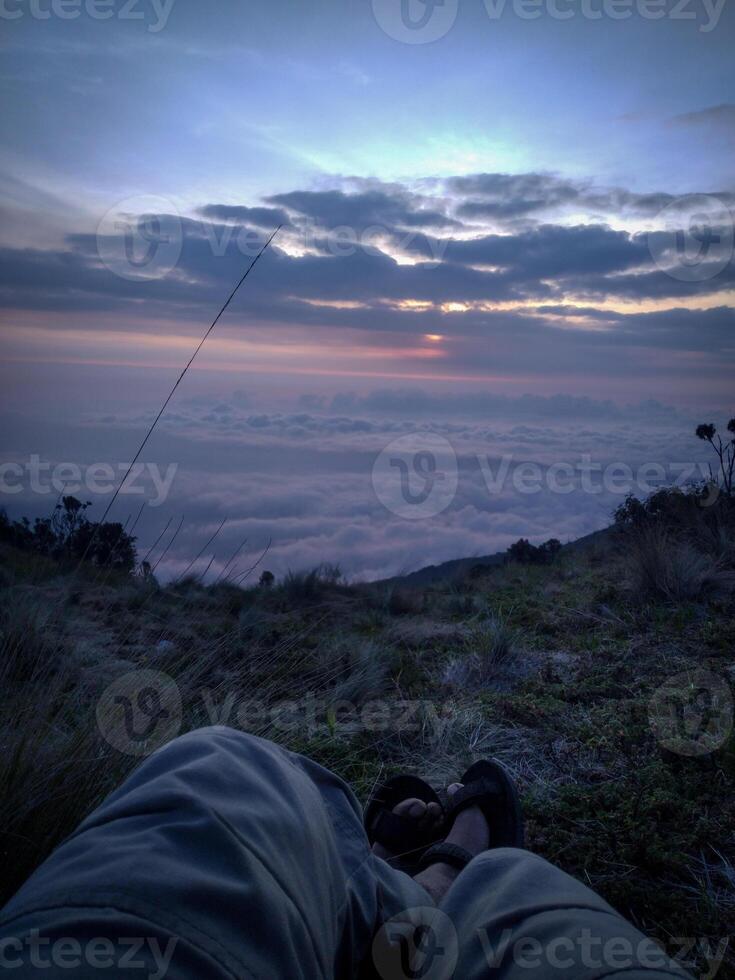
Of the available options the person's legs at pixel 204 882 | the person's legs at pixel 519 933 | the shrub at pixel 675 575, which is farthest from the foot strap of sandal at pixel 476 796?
the shrub at pixel 675 575

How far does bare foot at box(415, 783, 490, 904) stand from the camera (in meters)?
2.02

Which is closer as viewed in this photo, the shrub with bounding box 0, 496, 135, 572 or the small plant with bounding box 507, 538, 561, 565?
the shrub with bounding box 0, 496, 135, 572

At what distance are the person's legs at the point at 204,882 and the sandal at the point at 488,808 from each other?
2.70 ft

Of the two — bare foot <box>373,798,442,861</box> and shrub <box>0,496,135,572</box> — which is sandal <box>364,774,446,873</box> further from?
shrub <box>0,496,135,572</box>

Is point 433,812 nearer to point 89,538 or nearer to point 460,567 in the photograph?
point 89,538

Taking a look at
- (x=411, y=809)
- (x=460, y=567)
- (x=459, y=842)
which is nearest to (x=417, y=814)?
(x=411, y=809)

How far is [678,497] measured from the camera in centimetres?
733

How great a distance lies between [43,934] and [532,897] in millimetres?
878

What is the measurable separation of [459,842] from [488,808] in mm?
158

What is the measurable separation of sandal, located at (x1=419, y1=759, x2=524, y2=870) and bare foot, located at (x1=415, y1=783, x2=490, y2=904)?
0.02 meters

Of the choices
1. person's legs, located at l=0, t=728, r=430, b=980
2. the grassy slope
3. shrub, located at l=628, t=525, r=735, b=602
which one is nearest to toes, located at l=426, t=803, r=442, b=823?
the grassy slope

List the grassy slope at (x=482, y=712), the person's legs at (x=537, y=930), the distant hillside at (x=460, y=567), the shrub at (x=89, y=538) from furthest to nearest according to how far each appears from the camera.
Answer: the distant hillside at (x=460, y=567), the shrub at (x=89, y=538), the grassy slope at (x=482, y=712), the person's legs at (x=537, y=930)

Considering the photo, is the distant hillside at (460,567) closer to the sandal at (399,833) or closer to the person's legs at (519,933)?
the sandal at (399,833)

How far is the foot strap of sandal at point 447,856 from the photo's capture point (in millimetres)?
2137
